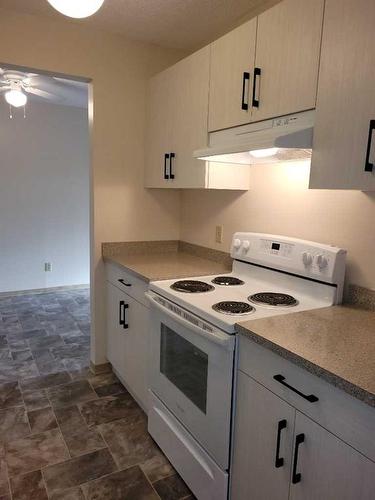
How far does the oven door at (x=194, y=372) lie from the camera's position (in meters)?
1.46

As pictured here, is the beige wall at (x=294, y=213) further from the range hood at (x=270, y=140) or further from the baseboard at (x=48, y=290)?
the baseboard at (x=48, y=290)

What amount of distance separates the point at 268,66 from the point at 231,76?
28 centimetres

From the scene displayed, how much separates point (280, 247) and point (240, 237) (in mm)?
322

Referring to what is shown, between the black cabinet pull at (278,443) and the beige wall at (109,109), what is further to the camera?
the beige wall at (109,109)

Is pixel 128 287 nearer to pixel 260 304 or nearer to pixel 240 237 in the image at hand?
pixel 240 237

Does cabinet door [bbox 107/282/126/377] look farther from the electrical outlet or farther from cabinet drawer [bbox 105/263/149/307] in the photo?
the electrical outlet

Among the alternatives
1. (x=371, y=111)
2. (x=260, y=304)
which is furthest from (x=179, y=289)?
(x=371, y=111)

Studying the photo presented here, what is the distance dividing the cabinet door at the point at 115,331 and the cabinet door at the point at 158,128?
841mm

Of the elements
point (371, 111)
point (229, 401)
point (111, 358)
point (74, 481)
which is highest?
point (371, 111)

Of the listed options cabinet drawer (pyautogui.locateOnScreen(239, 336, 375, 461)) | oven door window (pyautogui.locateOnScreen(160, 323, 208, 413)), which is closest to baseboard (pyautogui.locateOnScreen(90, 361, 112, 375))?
oven door window (pyautogui.locateOnScreen(160, 323, 208, 413))

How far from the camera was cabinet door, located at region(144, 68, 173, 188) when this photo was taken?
8.16 ft

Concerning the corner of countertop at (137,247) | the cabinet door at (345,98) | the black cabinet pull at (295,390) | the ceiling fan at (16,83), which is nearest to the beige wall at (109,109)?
the corner of countertop at (137,247)

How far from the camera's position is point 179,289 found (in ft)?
6.06

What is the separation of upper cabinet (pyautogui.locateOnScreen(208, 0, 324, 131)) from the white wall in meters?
3.42
